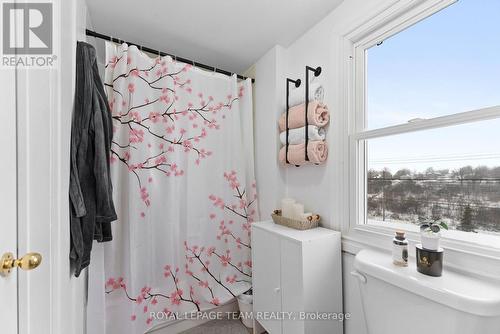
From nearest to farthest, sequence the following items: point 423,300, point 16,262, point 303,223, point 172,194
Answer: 1. point 16,262
2. point 423,300
3. point 303,223
4. point 172,194

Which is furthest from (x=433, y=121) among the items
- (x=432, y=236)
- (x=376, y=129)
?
(x=432, y=236)

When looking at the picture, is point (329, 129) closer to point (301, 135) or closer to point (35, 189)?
point (301, 135)

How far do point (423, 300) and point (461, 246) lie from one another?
0.27 metres

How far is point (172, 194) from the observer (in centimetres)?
148

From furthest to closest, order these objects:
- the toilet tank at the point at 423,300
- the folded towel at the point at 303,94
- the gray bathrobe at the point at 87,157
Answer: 1. the folded towel at the point at 303,94
2. the gray bathrobe at the point at 87,157
3. the toilet tank at the point at 423,300

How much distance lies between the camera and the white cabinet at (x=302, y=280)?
1077 millimetres

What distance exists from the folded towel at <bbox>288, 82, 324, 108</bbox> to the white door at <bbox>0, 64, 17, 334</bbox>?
1.29 meters

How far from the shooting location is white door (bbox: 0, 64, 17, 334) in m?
0.48

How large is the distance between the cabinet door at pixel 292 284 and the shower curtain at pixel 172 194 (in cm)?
57

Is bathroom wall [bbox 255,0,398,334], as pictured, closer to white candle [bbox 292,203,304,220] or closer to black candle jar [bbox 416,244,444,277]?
white candle [bbox 292,203,304,220]

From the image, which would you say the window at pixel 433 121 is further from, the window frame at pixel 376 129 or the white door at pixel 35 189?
the white door at pixel 35 189

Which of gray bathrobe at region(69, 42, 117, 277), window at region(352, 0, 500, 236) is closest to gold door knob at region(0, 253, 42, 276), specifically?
gray bathrobe at region(69, 42, 117, 277)

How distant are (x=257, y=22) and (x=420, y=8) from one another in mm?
861
